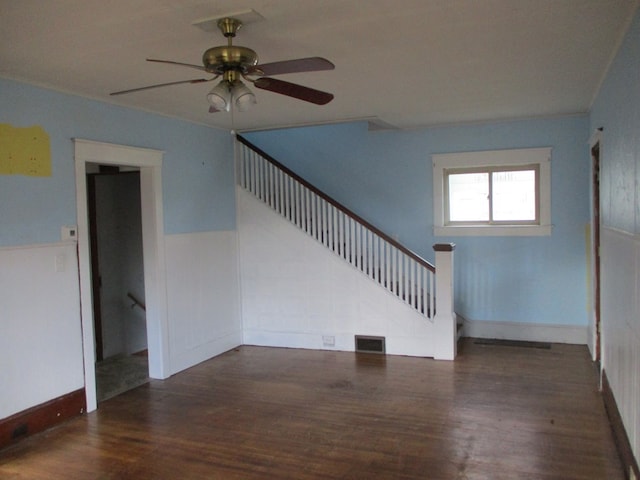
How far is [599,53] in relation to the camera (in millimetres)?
3307

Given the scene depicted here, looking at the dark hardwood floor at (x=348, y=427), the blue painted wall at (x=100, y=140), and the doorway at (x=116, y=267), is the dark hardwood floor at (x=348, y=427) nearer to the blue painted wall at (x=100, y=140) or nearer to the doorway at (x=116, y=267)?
the doorway at (x=116, y=267)

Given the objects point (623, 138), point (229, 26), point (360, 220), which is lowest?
point (360, 220)

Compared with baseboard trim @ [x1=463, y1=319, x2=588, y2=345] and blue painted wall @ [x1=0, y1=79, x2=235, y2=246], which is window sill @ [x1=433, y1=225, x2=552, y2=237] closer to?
baseboard trim @ [x1=463, y1=319, x2=588, y2=345]

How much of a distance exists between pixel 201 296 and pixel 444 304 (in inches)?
103

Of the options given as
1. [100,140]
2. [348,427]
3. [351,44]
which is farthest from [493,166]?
[100,140]

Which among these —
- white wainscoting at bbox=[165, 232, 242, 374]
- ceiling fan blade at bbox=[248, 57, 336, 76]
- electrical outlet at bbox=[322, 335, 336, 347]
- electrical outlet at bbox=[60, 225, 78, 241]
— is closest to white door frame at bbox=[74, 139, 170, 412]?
white wainscoting at bbox=[165, 232, 242, 374]

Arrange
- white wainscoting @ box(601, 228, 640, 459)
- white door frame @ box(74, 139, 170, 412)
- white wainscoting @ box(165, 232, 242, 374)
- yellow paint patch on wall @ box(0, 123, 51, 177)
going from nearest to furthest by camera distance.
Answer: white wainscoting @ box(601, 228, 640, 459)
yellow paint patch on wall @ box(0, 123, 51, 177)
white door frame @ box(74, 139, 170, 412)
white wainscoting @ box(165, 232, 242, 374)

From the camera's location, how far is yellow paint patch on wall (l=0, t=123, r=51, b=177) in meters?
3.49

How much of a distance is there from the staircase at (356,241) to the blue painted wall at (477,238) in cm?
63

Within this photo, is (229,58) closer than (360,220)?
Yes

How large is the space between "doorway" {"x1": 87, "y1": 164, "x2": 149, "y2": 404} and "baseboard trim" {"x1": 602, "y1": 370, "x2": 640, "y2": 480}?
4.25m

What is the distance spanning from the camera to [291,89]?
109 inches

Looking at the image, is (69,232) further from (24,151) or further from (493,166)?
(493,166)

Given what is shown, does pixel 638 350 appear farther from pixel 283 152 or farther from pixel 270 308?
pixel 283 152
